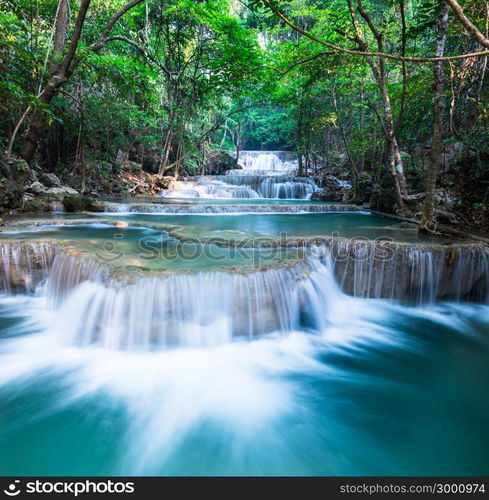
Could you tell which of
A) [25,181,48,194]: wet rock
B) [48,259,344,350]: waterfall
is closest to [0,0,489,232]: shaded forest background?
[25,181,48,194]: wet rock

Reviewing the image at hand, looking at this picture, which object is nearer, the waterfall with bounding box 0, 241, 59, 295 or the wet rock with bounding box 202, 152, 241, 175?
the waterfall with bounding box 0, 241, 59, 295

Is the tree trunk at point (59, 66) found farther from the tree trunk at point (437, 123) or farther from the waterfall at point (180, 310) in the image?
the tree trunk at point (437, 123)

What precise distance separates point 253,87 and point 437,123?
523 inches

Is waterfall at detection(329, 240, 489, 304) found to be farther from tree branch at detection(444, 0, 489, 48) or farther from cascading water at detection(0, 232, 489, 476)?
tree branch at detection(444, 0, 489, 48)

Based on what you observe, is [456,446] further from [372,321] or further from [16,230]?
[16,230]

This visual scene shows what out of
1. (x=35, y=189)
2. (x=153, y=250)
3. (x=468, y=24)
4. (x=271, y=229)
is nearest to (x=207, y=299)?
(x=153, y=250)

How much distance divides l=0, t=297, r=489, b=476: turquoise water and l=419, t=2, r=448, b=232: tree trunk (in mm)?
2492

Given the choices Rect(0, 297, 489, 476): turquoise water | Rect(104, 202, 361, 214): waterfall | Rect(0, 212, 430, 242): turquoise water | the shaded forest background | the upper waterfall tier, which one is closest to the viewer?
Rect(0, 297, 489, 476): turquoise water

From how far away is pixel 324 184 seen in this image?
1836 centimetres

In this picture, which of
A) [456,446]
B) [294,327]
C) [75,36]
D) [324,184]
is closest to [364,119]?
[324,184]

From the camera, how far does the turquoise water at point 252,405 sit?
92.7 inches
